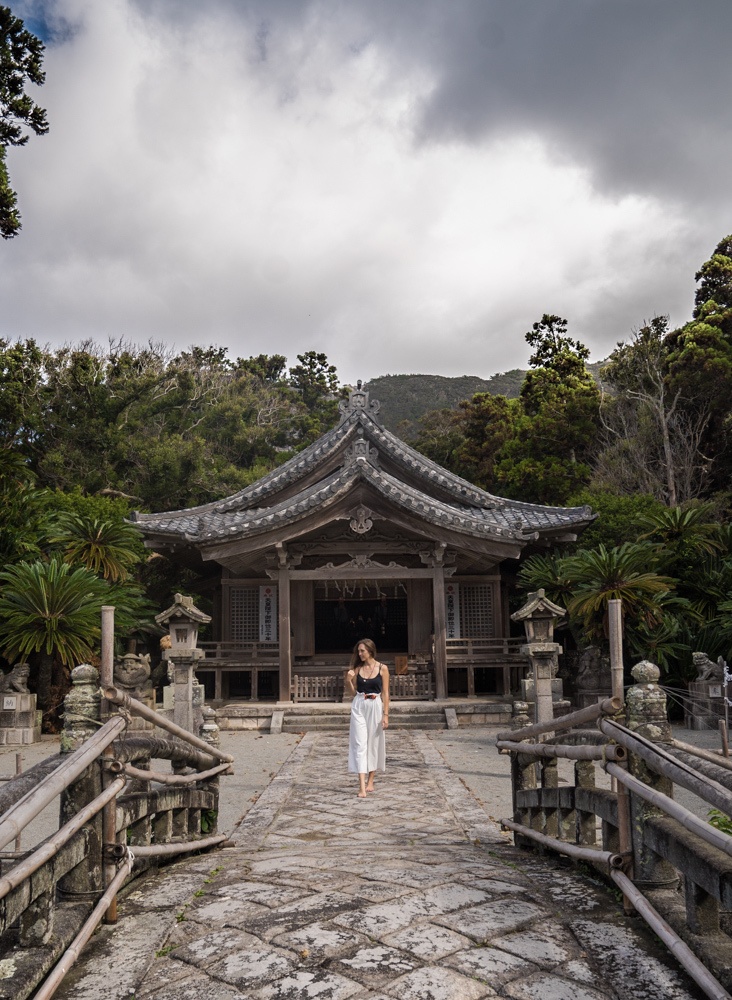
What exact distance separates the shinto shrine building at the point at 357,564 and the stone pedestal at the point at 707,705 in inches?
150

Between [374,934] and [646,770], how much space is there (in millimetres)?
1460

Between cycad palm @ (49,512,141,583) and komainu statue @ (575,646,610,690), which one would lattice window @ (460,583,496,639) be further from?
cycad palm @ (49,512,141,583)

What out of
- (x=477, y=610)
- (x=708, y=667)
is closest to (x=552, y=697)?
(x=708, y=667)

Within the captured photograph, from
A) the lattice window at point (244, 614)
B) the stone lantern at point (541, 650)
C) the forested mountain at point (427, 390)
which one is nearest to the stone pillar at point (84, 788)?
the stone lantern at point (541, 650)

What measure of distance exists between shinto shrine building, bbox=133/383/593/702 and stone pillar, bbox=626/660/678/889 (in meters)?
12.6

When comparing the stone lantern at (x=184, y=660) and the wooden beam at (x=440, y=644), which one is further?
the wooden beam at (x=440, y=644)

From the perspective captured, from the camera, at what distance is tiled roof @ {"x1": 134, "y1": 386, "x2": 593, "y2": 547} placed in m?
16.7

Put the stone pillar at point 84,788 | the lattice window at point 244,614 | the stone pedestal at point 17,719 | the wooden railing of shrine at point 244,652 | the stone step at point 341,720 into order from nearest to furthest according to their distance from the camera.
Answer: the stone pillar at point 84,788, the stone pedestal at point 17,719, the stone step at point 341,720, the wooden railing of shrine at point 244,652, the lattice window at point 244,614

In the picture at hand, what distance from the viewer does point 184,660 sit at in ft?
40.9

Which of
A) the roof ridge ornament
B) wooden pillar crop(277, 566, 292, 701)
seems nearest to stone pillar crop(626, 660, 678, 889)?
wooden pillar crop(277, 566, 292, 701)

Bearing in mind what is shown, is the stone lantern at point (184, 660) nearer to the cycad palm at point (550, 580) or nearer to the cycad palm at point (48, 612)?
the cycad palm at point (48, 612)

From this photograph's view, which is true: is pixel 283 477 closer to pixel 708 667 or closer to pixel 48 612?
pixel 48 612

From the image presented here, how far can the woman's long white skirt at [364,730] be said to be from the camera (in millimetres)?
8656

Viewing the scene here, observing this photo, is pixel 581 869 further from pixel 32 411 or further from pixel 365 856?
pixel 32 411
